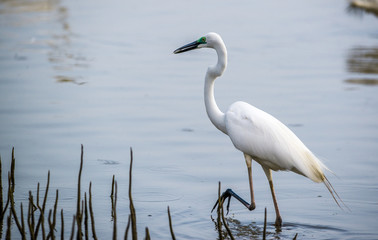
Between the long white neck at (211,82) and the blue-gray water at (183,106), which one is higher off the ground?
the long white neck at (211,82)

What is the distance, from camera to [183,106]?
32.5 ft

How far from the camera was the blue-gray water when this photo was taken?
21.3 ft

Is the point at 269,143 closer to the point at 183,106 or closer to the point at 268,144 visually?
the point at 268,144

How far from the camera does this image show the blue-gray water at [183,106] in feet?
21.3

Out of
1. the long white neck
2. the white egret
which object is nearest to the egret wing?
the white egret

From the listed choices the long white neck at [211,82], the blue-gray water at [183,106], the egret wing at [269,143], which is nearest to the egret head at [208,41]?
the long white neck at [211,82]

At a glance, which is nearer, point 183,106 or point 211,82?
point 211,82

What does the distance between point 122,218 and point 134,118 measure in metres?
3.44

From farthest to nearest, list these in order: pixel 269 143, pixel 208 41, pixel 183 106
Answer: pixel 183 106
pixel 208 41
pixel 269 143

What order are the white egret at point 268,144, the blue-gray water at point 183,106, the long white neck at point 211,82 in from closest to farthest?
the white egret at point 268,144 → the long white neck at point 211,82 → the blue-gray water at point 183,106

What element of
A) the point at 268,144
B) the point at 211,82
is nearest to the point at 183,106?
the point at 211,82

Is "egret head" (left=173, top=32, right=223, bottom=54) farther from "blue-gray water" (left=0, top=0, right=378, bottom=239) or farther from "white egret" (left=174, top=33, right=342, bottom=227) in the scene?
"blue-gray water" (left=0, top=0, right=378, bottom=239)

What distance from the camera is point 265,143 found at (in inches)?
234

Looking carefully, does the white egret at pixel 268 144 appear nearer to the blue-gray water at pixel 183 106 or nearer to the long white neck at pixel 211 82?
the long white neck at pixel 211 82
